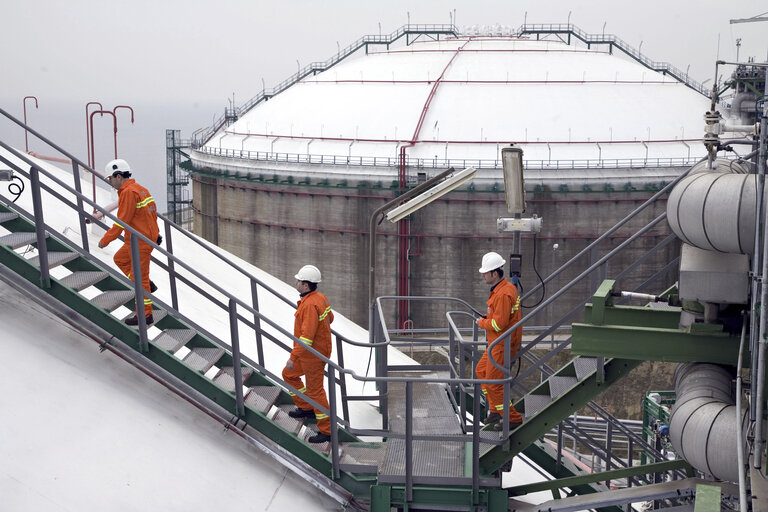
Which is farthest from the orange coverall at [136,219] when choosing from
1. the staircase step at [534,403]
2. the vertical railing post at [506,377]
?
the staircase step at [534,403]

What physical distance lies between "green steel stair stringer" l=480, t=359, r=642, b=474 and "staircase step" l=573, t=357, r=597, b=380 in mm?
167

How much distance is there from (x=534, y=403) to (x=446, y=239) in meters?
17.3

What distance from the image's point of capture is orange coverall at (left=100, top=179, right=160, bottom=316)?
8.25 meters

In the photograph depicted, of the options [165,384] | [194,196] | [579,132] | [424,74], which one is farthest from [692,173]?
[194,196]

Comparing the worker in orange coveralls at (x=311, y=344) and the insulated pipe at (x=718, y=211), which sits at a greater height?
the insulated pipe at (x=718, y=211)

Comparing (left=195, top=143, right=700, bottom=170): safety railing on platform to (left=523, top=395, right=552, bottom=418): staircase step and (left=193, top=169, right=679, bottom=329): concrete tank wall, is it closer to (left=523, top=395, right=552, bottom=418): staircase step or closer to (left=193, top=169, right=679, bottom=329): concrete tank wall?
(left=193, top=169, right=679, bottom=329): concrete tank wall

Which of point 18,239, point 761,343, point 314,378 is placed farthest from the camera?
point 314,378

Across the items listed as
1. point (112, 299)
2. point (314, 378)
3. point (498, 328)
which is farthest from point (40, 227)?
point (498, 328)

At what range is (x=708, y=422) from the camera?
6.96 meters

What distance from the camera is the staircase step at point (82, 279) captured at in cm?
750

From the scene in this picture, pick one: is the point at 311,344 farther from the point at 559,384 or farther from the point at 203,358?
the point at 559,384

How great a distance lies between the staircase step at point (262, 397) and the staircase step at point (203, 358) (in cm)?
48

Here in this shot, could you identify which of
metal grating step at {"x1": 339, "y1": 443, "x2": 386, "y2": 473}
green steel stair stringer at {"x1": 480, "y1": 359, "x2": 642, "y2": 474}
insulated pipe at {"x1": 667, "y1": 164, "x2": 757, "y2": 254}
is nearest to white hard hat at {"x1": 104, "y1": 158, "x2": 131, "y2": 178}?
metal grating step at {"x1": 339, "y1": 443, "x2": 386, "y2": 473}

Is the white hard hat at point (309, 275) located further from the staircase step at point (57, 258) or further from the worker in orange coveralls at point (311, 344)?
the staircase step at point (57, 258)
